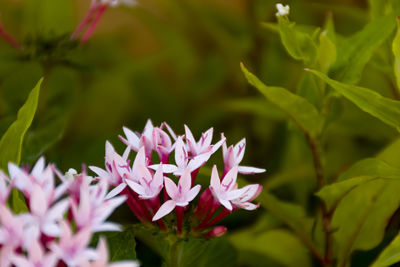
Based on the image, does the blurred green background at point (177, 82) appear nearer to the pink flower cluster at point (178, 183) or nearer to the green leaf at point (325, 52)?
the green leaf at point (325, 52)

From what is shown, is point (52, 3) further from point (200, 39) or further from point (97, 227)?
point (97, 227)

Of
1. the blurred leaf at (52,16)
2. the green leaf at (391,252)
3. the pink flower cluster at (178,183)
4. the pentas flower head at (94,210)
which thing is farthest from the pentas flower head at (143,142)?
the blurred leaf at (52,16)

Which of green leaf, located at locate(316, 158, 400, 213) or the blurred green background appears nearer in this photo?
green leaf, located at locate(316, 158, 400, 213)

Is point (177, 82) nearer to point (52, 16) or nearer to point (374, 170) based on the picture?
point (52, 16)

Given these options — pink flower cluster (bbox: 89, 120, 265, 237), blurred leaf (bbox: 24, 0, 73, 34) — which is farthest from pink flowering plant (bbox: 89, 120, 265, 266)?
blurred leaf (bbox: 24, 0, 73, 34)

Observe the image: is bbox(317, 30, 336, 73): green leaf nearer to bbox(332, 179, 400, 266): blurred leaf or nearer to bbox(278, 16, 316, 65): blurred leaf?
bbox(278, 16, 316, 65): blurred leaf

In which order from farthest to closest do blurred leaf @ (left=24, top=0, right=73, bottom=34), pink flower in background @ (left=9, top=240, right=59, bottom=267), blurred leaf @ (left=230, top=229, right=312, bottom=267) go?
blurred leaf @ (left=24, top=0, right=73, bottom=34) < blurred leaf @ (left=230, top=229, right=312, bottom=267) < pink flower in background @ (left=9, top=240, right=59, bottom=267)
